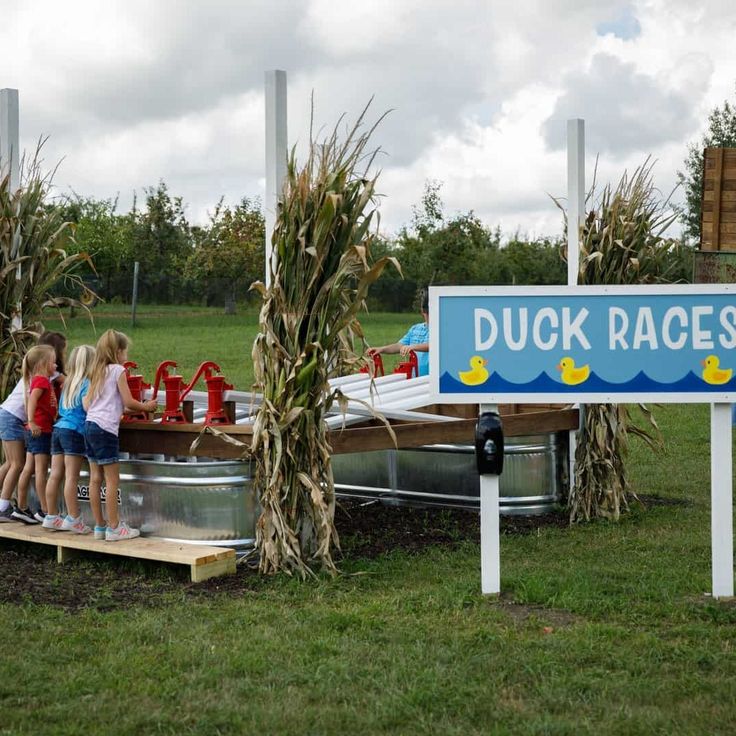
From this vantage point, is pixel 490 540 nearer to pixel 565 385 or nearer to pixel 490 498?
pixel 490 498

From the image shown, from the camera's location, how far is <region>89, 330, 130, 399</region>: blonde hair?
6.78 meters

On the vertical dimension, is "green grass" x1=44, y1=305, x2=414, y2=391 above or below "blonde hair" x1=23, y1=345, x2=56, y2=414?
above

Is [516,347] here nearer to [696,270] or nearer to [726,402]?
[726,402]

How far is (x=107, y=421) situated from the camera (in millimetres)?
6723

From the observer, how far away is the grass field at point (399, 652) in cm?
408

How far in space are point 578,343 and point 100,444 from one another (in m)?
2.97

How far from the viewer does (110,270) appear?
33656mm

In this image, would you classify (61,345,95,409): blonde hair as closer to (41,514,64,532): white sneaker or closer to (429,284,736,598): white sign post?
(41,514,64,532): white sneaker

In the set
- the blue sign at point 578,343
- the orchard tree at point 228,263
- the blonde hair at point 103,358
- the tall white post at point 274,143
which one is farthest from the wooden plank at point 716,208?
the orchard tree at point 228,263

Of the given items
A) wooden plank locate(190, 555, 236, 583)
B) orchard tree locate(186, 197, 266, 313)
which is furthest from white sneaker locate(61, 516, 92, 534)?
orchard tree locate(186, 197, 266, 313)

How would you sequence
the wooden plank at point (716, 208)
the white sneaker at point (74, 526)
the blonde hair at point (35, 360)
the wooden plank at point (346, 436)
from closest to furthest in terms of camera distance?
the wooden plank at point (346, 436) → the white sneaker at point (74, 526) → the blonde hair at point (35, 360) → the wooden plank at point (716, 208)

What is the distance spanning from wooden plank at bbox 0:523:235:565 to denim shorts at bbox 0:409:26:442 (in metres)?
0.63

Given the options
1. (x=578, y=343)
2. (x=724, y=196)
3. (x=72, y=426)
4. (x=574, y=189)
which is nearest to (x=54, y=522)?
(x=72, y=426)

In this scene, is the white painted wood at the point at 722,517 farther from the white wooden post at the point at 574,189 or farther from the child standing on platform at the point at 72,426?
the child standing on platform at the point at 72,426
